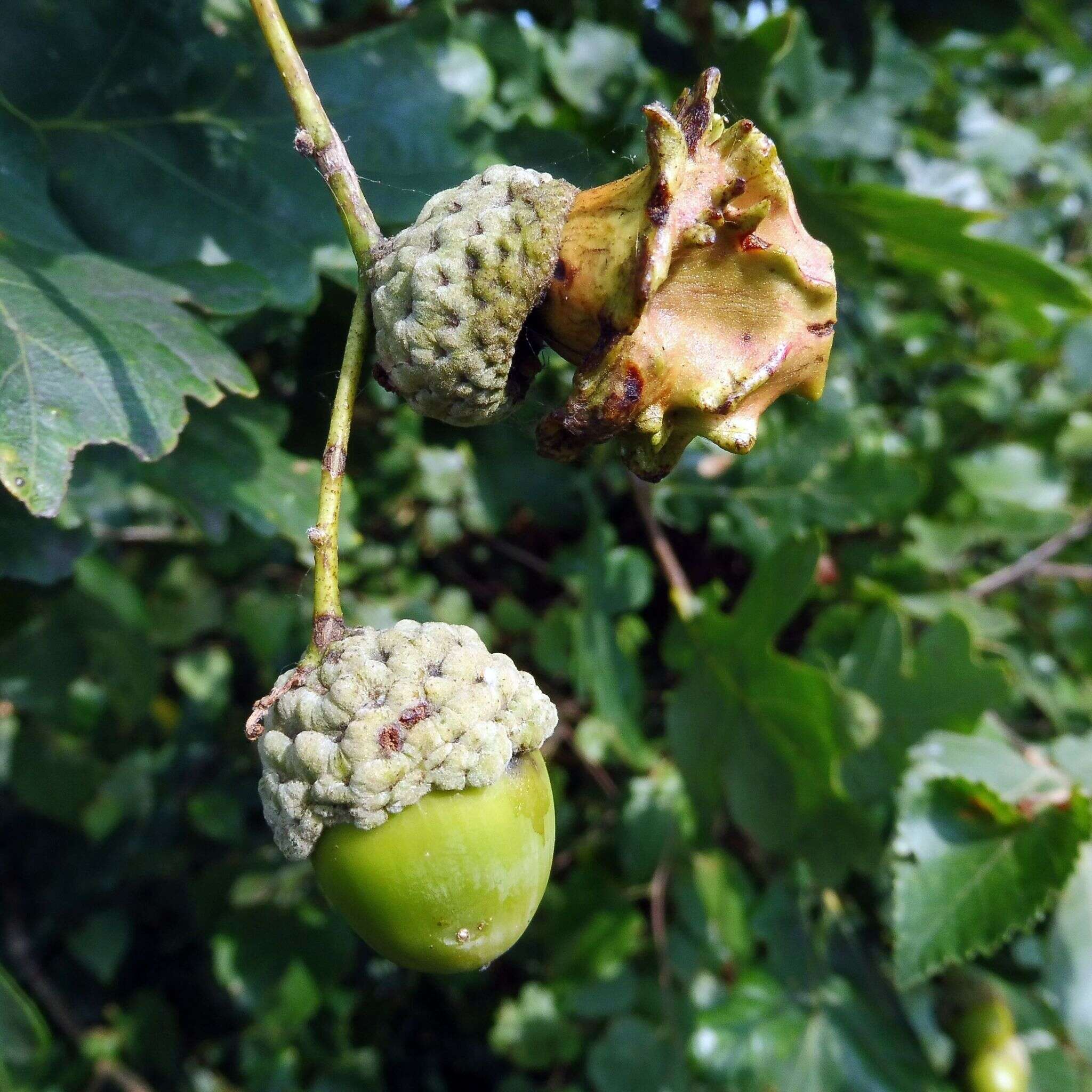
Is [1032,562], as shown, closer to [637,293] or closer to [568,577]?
[568,577]

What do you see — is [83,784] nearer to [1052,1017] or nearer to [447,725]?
[447,725]

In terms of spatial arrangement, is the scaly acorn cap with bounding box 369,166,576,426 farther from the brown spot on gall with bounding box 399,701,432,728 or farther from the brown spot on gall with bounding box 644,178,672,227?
the brown spot on gall with bounding box 399,701,432,728

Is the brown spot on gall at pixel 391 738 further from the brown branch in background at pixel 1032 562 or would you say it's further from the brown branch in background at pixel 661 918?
the brown branch in background at pixel 1032 562

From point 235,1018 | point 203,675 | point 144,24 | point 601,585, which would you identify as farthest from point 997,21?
point 235,1018

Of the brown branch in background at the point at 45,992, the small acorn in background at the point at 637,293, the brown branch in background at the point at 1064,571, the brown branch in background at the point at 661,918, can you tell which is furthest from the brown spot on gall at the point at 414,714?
the brown branch in background at the point at 45,992

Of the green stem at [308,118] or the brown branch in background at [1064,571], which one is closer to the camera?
the green stem at [308,118]

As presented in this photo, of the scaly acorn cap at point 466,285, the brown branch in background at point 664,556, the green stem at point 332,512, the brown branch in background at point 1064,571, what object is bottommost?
the brown branch in background at point 1064,571
